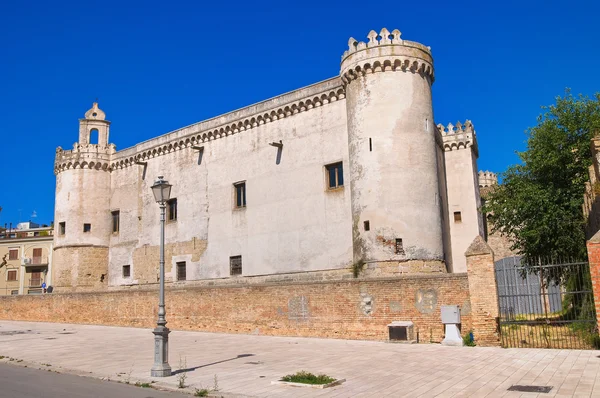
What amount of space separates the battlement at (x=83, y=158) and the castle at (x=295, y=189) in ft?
0.25

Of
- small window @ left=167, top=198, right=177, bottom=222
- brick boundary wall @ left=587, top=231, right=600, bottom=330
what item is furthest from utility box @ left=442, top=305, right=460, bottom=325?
small window @ left=167, top=198, right=177, bottom=222

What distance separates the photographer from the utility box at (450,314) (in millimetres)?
14773

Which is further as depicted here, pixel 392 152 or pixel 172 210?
pixel 172 210

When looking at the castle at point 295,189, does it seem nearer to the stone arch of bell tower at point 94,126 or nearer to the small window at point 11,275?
the stone arch of bell tower at point 94,126

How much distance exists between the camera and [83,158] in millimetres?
35438

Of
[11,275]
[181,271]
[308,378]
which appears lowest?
[308,378]

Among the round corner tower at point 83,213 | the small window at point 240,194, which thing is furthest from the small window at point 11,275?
the small window at point 240,194

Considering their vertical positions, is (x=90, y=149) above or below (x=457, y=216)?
above

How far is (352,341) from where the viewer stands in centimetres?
1658

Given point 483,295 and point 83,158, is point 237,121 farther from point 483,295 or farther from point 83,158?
point 483,295

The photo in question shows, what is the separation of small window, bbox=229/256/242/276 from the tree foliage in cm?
1260

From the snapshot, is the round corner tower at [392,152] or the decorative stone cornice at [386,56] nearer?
the round corner tower at [392,152]

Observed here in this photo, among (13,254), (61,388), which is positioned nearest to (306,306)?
(61,388)

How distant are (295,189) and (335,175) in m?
2.29
